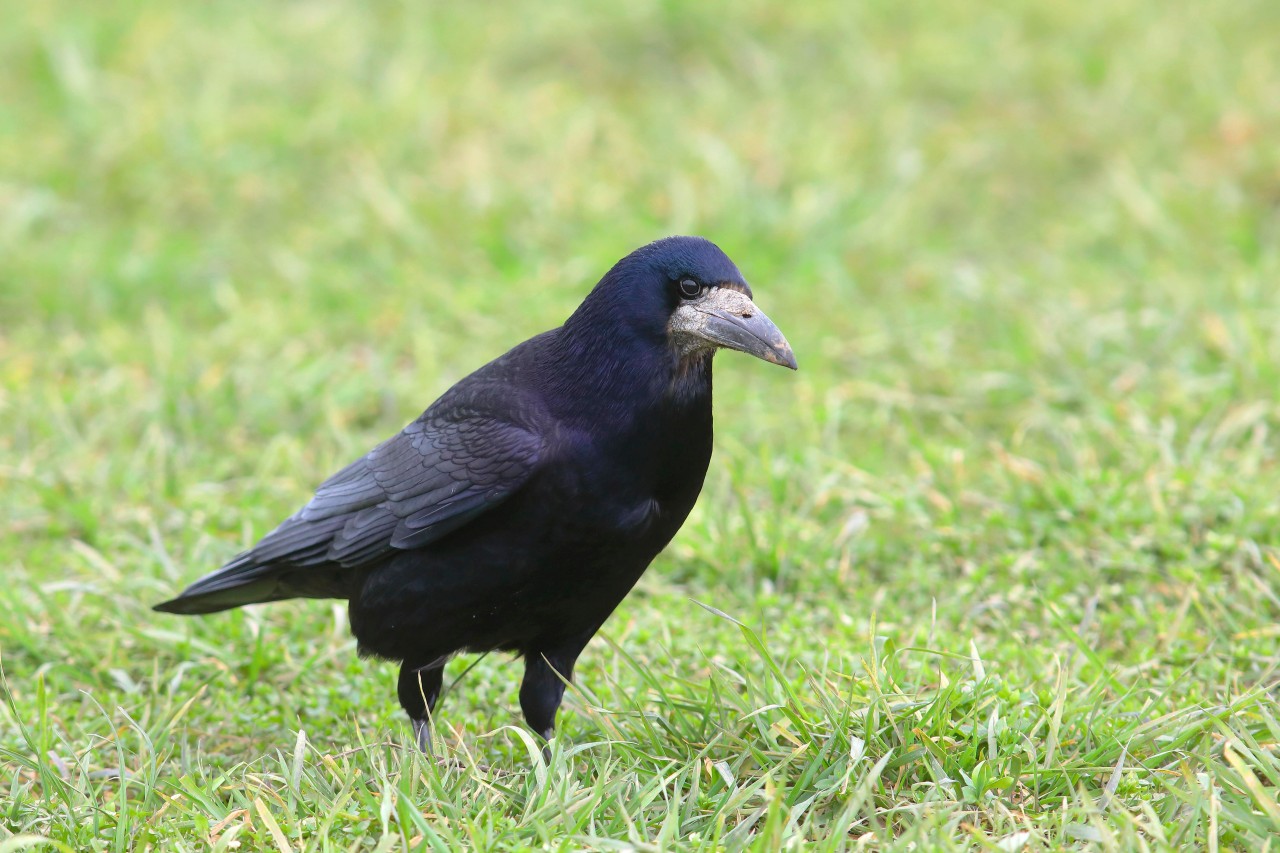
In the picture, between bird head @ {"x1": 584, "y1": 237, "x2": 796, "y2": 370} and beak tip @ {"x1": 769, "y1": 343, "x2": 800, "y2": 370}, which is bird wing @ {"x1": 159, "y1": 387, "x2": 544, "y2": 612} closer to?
bird head @ {"x1": 584, "y1": 237, "x2": 796, "y2": 370}

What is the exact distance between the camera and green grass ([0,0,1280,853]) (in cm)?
307

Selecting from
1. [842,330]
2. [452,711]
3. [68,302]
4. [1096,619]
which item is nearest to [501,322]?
[842,330]

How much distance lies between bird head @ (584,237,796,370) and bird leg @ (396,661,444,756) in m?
1.03

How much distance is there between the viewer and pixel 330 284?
264 inches

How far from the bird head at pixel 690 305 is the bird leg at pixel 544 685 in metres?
0.81

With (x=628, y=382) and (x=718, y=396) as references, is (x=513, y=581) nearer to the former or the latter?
(x=628, y=382)

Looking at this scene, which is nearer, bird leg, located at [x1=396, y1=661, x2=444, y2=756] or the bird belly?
the bird belly

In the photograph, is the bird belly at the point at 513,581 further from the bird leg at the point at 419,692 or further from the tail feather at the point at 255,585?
the tail feather at the point at 255,585

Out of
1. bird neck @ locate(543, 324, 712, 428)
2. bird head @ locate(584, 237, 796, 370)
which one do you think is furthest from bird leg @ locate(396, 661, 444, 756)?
bird head @ locate(584, 237, 796, 370)

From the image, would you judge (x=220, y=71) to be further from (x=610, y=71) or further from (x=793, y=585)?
(x=793, y=585)

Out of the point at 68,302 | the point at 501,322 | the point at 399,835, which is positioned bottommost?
the point at 399,835

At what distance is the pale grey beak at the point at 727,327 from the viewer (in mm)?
3262

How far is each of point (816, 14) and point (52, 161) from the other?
455 centimetres

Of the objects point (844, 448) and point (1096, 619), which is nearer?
point (1096, 619)
